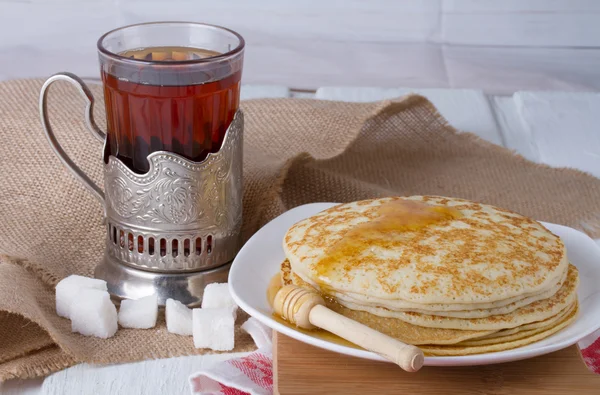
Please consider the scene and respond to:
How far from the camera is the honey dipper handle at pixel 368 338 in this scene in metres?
1.30

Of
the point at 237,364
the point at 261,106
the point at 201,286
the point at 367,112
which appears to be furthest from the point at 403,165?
the point at 237,364

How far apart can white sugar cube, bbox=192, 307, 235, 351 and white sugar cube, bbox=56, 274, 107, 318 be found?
236 mm

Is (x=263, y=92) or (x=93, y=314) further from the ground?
(x=93, y=314)

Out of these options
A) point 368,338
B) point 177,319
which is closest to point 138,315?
point 177,319

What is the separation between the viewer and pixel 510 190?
7.95ft

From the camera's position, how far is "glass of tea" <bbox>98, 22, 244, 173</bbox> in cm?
167

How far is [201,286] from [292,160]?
0.44 metres

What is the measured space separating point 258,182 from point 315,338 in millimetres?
774

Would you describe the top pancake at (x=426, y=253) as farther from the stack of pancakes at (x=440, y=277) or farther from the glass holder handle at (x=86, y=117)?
the glass holder handle at (x=86, y=117)

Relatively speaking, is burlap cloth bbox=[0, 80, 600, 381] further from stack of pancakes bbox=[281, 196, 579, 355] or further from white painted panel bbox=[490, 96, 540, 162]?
stack of pancakes bbox=[281, 196, 579, 355]

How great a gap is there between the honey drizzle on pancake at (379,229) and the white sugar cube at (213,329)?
252 mm

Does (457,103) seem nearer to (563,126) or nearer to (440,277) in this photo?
(563,126)

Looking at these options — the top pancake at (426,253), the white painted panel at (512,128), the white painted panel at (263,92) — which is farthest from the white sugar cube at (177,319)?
the white painted panel at (263,92)

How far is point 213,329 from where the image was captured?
1673 millimetres
